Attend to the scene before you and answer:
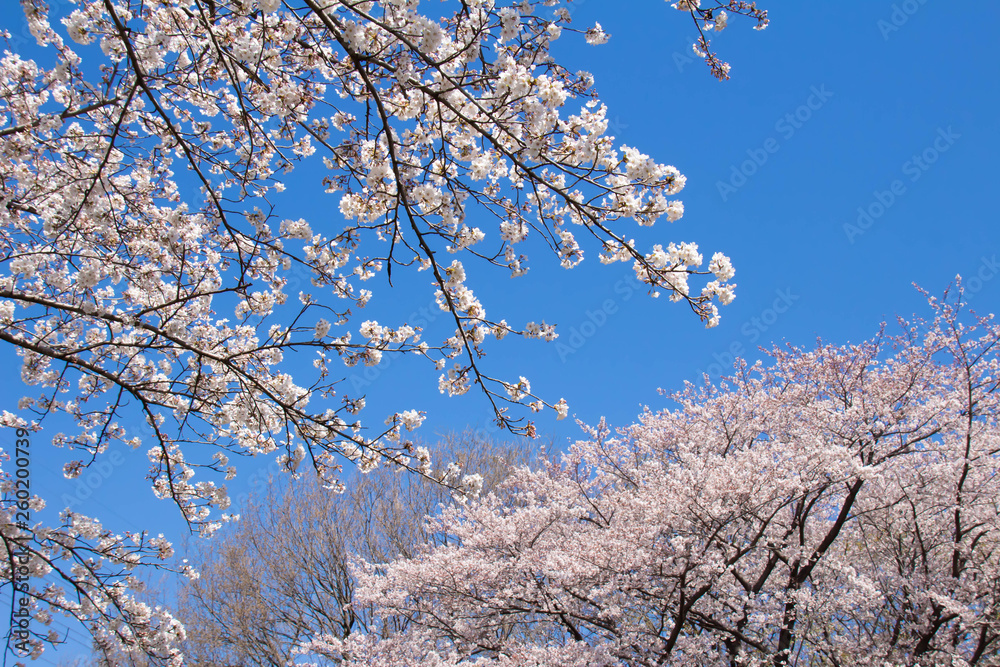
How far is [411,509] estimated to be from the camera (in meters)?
13.2

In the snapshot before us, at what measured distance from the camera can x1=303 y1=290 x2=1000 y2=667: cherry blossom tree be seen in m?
6.09

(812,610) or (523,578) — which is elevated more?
(523,578)

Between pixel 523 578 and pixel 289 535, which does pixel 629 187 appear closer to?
pixel 523 578

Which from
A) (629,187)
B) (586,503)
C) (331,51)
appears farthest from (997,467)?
(331,51)

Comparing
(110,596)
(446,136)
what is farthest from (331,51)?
(110,596)

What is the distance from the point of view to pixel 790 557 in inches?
261

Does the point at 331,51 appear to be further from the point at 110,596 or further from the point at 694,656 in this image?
the point at 694,656

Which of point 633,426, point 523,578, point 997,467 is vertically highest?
point 633,426

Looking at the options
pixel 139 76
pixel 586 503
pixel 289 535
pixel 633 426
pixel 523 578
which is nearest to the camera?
pixel 139 76

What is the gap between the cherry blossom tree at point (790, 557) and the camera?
609 cm

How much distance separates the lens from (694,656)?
6.15 metres

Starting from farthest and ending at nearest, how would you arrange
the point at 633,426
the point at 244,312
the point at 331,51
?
the point at 633,426, the point at 244,312, the point at 331,51

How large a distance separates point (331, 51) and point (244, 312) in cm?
172

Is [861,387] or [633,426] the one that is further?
[633,426]
